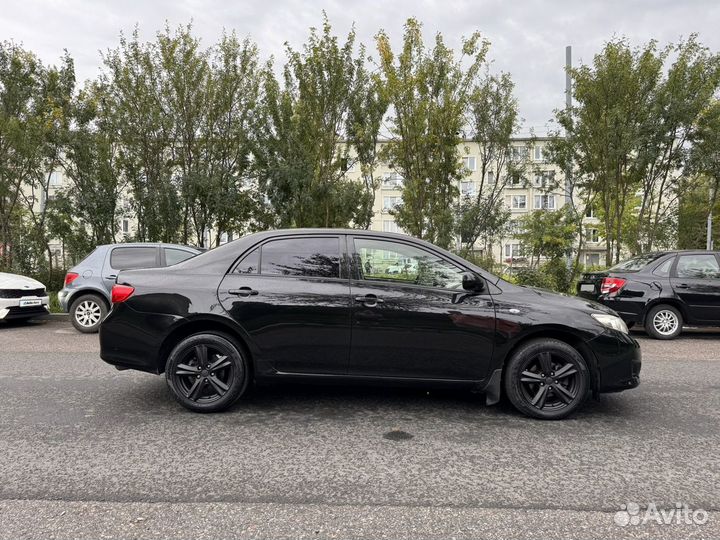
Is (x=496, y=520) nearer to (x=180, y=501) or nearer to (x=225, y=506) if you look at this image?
(x=225, y=506)

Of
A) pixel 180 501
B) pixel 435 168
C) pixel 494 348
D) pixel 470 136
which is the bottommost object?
pixel 180 501

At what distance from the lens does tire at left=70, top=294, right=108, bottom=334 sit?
9453mm

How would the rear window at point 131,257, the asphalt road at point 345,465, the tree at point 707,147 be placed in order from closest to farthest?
the asphalt road at point 345,465 → the rear window at point 131,257 → the tree at point 707,147

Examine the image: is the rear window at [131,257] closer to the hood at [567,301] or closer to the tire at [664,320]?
the hood at [567,301]

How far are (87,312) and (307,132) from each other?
805 cm

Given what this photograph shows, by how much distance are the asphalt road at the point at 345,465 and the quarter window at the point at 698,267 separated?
4.98m

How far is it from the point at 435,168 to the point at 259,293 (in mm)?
10852

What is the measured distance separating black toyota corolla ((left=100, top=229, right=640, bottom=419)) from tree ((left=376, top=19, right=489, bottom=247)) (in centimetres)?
1012

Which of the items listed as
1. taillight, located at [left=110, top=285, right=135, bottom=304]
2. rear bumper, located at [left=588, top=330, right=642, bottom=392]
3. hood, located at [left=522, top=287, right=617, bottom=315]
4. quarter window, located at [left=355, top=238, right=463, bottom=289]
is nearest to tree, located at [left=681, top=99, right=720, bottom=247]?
hood, located at [left=522, top=287, right=617, bottom=315]

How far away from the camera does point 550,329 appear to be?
4.20 meters

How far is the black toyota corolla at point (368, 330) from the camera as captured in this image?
13.7 feet

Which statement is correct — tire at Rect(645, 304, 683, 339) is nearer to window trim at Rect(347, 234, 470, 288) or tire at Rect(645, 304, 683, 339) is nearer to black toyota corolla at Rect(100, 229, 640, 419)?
black toyota corolla at Rect(100, 229, 640, 419)

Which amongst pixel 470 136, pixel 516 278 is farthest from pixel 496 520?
pixel 470 136

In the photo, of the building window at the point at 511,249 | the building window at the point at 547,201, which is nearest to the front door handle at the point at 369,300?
the building window at the point at 547,201
